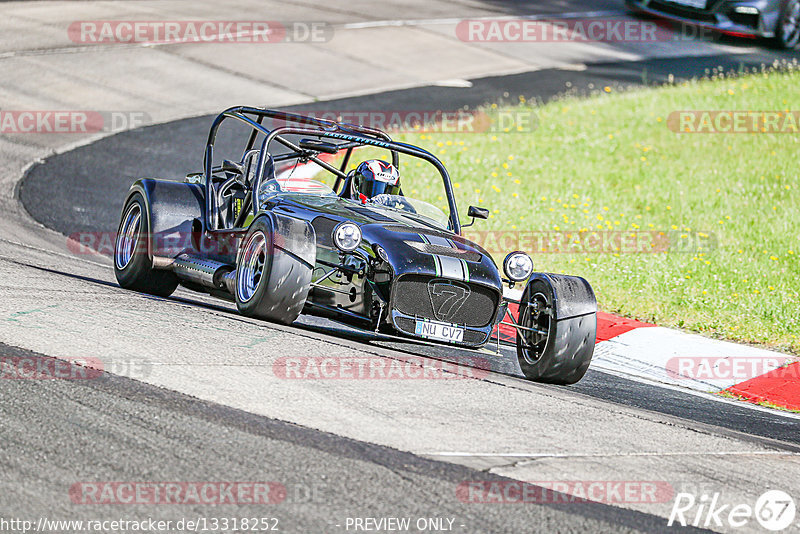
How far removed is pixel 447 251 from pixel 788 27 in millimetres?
16384

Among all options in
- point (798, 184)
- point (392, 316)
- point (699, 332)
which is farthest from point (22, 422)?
point (798, 184)

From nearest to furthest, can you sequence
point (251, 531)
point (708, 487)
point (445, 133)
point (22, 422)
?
point (251, 531)
point (22, 422)
point (708, 487)
point (445, 133)

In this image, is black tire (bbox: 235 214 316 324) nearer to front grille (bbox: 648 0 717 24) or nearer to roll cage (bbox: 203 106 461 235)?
roll cage (bbox: 203 106 461 235)

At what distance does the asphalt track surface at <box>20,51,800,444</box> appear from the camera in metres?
7.72

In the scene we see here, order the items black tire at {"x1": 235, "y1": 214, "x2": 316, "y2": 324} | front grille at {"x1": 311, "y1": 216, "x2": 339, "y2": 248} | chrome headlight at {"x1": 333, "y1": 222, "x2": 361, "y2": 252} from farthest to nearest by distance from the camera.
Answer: front grille at {"x1": 311, "y1": 216, "x2": 339, "y2": 248} < chrome headlight at {"x1": 333, "y1": 222, "x2": 361, "y2": 252} < black tire at {"x1": 235, "y1": 214, "x2": 316, "y2": 324}

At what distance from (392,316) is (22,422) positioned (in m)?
2.90

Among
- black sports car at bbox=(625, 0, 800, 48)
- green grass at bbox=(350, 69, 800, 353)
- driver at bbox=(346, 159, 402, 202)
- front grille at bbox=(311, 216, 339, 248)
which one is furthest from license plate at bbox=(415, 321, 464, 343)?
black sports car at bbox=(625, 0, 800, 48)

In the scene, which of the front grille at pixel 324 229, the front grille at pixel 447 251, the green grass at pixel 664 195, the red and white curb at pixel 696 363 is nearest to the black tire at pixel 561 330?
the front grille at pixel 447 251

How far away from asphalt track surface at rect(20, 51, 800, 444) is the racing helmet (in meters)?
1.10

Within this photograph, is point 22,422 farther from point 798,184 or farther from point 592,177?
point 798,184

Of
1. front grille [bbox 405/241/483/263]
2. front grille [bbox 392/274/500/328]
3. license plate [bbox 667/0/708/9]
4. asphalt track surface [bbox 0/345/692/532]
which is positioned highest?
license plate [bbox 667/0/708/9]

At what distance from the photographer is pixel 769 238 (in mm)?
12320

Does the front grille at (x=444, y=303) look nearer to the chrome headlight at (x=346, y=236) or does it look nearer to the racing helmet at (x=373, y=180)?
the chrome headlight at (x=346, y=236)

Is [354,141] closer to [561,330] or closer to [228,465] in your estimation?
[561,330]
